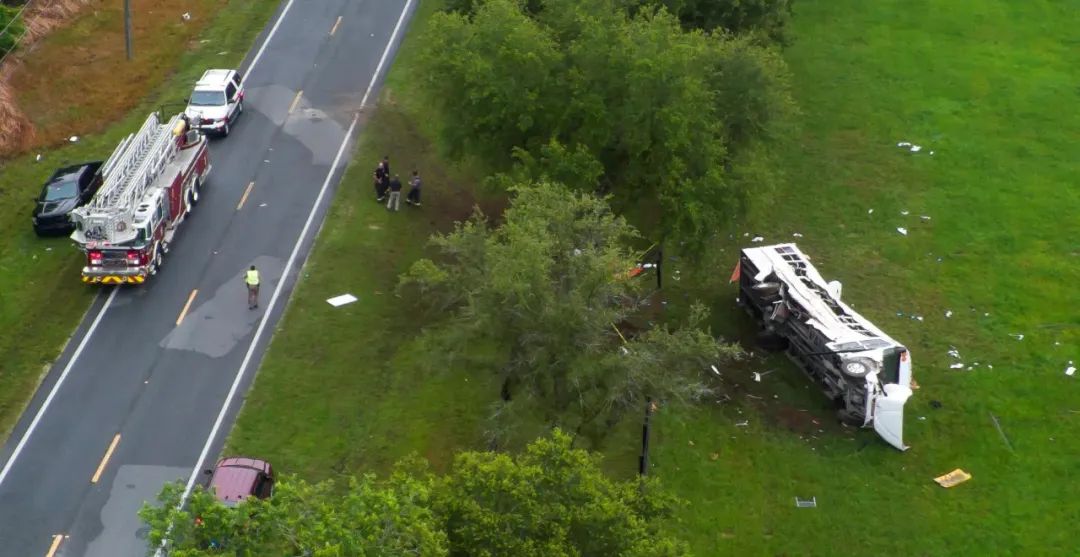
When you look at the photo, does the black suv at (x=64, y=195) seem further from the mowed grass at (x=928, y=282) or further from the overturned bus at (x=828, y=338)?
the overturned bus at (x=828, y=338)

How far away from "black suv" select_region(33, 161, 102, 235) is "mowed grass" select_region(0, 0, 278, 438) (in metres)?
0.52

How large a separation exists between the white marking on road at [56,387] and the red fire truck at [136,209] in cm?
96

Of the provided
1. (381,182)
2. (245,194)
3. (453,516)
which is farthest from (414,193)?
(453,516)

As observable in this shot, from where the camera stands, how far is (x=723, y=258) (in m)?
45.0

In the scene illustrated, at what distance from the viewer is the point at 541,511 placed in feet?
77.5

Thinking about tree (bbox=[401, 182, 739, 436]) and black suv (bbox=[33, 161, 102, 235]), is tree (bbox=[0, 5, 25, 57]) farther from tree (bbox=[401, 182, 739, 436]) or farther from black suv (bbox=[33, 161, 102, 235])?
tree (bbox=[401, 182, 739, 436])

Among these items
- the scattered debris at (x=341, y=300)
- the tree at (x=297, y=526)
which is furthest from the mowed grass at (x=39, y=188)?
the tree at (x=297, y=526)

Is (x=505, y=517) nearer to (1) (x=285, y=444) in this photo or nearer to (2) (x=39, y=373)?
(1) (x=285, y=444)

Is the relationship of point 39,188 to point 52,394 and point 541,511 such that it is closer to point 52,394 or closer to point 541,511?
point 52,394

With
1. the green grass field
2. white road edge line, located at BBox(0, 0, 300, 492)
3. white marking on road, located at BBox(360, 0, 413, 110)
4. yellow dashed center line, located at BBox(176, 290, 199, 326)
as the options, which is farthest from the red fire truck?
white marking on road, located at BBox(360, 0, 413, 110)

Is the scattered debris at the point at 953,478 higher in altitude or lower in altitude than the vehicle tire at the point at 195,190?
higher

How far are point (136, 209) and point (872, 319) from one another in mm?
22746

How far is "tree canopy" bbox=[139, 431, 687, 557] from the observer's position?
21.0 meters

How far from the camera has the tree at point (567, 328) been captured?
29719mm
